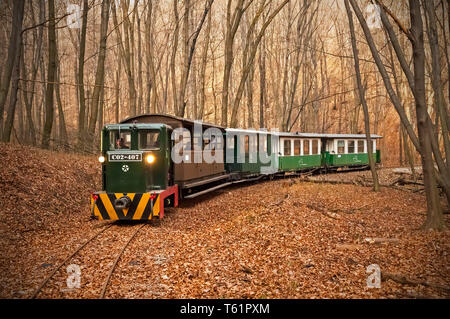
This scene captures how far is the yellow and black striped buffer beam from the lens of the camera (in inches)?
352

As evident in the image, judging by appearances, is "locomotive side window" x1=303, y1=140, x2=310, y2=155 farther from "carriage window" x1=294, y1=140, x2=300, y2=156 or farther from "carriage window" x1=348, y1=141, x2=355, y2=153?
"carriage window" x1=348, y1=141, x2=355, y2=153

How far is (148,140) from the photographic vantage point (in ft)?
32.2

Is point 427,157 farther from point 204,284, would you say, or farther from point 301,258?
point 204,284

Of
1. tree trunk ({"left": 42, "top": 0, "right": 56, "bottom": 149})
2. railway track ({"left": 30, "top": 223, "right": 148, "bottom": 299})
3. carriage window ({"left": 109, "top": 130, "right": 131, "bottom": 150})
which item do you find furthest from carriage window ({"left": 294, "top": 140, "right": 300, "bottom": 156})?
railway track ({"left": 30, "top": 223, "right": 148, "bottom": 299})

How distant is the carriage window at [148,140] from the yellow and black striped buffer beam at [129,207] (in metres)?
1.53

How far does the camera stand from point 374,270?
225 inches

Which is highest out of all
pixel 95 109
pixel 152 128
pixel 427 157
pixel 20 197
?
pixel 95 109

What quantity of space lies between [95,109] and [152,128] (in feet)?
31.4

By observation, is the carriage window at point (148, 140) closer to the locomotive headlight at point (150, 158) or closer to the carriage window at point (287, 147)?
the locomotive headlight at point (150, 158)

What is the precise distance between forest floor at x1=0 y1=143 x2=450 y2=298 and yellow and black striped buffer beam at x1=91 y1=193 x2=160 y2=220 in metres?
0.29

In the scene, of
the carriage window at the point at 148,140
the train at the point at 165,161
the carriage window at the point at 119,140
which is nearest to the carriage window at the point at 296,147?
the train at the point at 165,161
